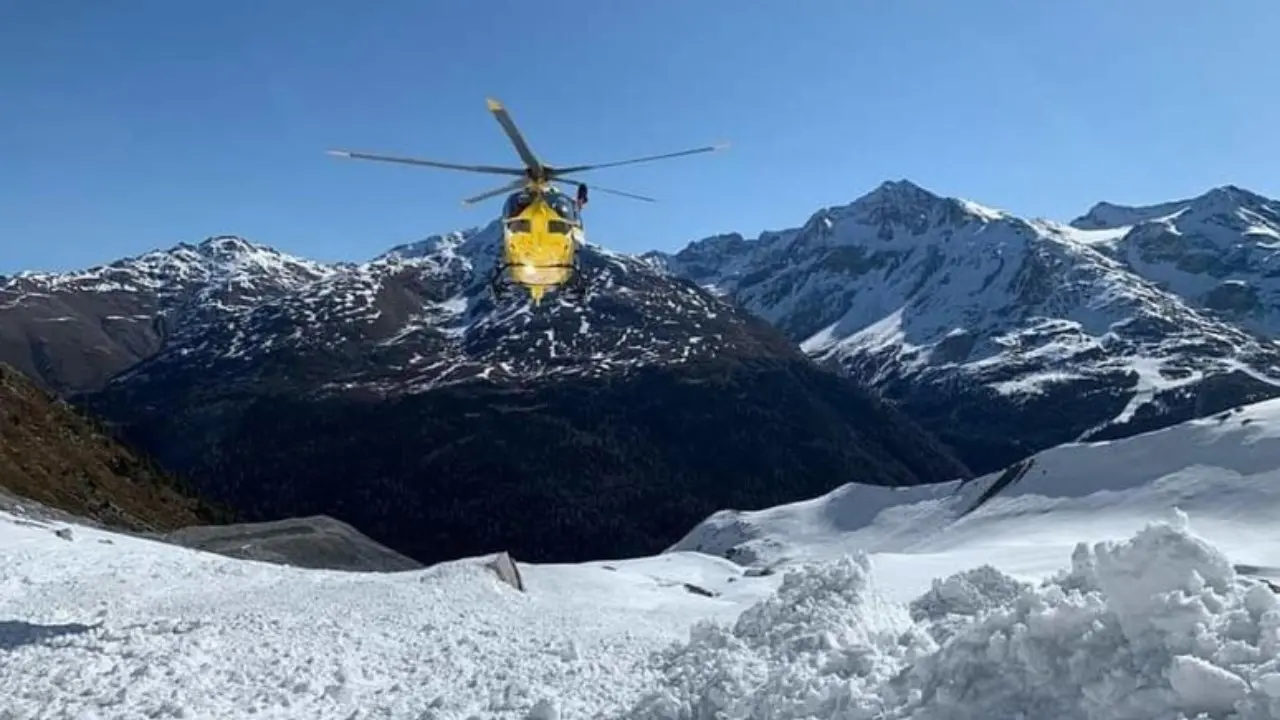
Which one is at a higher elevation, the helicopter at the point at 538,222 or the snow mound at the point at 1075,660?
the helicopter at the point at 538,222

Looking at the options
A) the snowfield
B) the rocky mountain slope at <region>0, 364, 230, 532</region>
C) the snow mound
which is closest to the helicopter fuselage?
the snowfield

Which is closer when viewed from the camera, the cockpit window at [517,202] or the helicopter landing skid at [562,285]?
the cockpit window at [517,202]

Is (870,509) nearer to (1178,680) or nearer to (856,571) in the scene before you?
(856,571)

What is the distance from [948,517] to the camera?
94188 mm

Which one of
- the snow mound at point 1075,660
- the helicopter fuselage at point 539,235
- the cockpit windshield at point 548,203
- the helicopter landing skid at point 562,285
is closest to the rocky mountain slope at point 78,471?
the helicopter landing skid at point 562,285

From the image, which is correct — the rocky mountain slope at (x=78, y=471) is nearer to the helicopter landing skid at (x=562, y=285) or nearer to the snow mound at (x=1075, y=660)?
the helicopter landing skid at (x=562, y=285)

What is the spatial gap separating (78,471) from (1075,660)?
6685cm

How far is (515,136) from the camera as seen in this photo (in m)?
26.7

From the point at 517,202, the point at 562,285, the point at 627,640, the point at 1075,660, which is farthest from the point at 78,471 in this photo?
the point at 1075,660

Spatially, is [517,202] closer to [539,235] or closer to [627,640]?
[539,235]

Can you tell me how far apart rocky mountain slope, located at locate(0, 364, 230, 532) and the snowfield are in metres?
21.2

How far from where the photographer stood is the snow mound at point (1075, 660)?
9.89 meters

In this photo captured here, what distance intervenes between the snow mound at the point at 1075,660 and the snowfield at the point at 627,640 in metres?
0.02

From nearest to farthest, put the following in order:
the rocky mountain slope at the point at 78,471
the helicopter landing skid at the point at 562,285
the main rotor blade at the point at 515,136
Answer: the main rotor blade at the point at 515,136
the helicopter landing skid at the point at 562,285
the rocky mountain slope at the point at 78,471
